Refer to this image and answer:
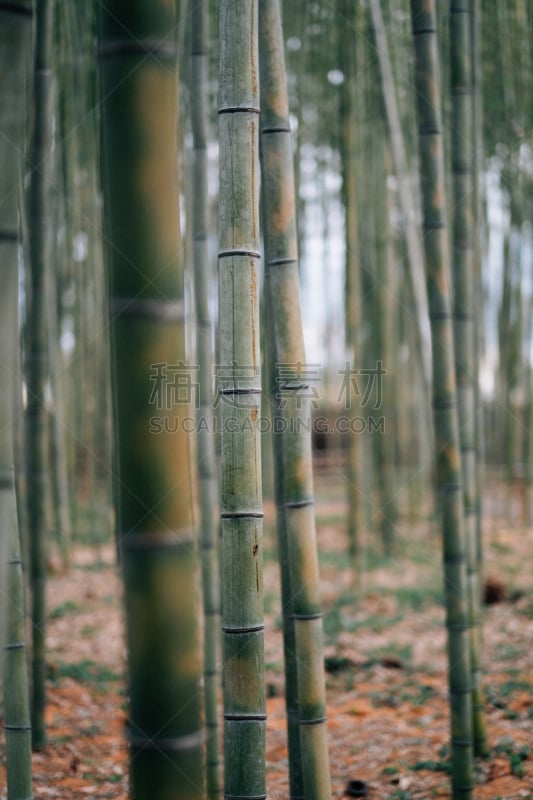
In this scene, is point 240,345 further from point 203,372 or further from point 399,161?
point 399,161

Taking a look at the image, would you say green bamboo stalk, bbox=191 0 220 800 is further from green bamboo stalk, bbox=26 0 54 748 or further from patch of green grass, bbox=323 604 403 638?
patch of green grass, bbox=323 604 403 638

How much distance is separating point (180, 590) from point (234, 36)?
0.92m

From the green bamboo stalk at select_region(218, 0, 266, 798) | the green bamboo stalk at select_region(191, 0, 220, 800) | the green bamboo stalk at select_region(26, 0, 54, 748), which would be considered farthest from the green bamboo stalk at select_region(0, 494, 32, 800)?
the green bamboo stalk at select_region(26, 0, 54, 748)

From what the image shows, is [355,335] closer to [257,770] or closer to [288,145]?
[288,145]

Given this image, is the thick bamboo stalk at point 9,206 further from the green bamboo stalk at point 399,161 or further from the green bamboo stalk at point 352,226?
the green bamboo stalk at point 352,226

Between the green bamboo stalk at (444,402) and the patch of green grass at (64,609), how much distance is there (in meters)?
3.33

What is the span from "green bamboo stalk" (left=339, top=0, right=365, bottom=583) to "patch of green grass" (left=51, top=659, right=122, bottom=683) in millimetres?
2039

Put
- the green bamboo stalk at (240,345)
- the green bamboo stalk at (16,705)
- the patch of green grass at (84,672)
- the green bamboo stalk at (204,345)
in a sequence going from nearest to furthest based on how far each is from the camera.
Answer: the green bamboo stalk at (240,345), the green bamboo stalk at (16,705), the green bamboo stalk at (204,345), the patch of green grass at (84,672)

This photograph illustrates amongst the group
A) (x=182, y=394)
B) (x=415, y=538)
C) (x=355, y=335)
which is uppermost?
(x=355, y=335)

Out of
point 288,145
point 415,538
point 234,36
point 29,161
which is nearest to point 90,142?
point 29,161

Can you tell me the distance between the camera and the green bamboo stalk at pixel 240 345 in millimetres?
1318

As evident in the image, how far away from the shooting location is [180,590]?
3.28 ft

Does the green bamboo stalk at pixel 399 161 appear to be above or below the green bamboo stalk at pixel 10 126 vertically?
above

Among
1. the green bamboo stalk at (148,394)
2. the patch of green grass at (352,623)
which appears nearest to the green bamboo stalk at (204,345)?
the green bamboo stalk at (148,394)
